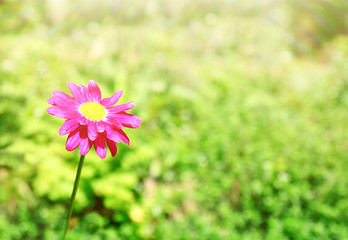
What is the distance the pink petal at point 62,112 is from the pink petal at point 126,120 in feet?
0.36

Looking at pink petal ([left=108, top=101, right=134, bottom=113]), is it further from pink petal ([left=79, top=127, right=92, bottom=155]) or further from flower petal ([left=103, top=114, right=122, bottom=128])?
pink petal ([left=79, top=127, right=92, bottom=155])

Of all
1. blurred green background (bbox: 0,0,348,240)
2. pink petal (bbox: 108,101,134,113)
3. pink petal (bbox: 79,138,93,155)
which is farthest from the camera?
blurred green background (bbox: 0,0,348,240)

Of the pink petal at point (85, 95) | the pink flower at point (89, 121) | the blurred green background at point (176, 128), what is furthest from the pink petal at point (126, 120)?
the blurred green background at point (176, 128)

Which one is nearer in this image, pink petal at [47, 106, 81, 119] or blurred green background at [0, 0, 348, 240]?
pink petal at [47, 106, 81, 119]

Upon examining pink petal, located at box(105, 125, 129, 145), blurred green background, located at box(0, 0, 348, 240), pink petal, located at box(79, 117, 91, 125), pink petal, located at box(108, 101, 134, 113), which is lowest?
pink petal, located at box(105, 125, 129, 145)

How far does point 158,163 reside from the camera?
10.0 ft

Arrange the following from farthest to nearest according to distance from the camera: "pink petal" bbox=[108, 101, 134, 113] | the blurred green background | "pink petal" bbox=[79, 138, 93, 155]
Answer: the blurred green background < "pink petal" bbox=[108, 101, 134, 113] < "pink petal" bbox=[79, 138, 93, 155]

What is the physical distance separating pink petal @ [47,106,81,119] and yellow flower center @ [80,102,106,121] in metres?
0.02

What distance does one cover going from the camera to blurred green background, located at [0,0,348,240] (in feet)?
8.05

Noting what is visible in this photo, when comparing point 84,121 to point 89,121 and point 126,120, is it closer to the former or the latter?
point 89,121

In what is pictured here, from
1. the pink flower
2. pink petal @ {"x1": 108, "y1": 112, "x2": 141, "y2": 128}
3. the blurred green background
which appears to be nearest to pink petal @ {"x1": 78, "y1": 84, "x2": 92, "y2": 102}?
the pink flower

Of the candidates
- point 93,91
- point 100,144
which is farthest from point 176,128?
point 100,144

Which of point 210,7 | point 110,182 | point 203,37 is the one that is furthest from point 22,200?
point 210,7

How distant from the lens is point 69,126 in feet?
3.13
